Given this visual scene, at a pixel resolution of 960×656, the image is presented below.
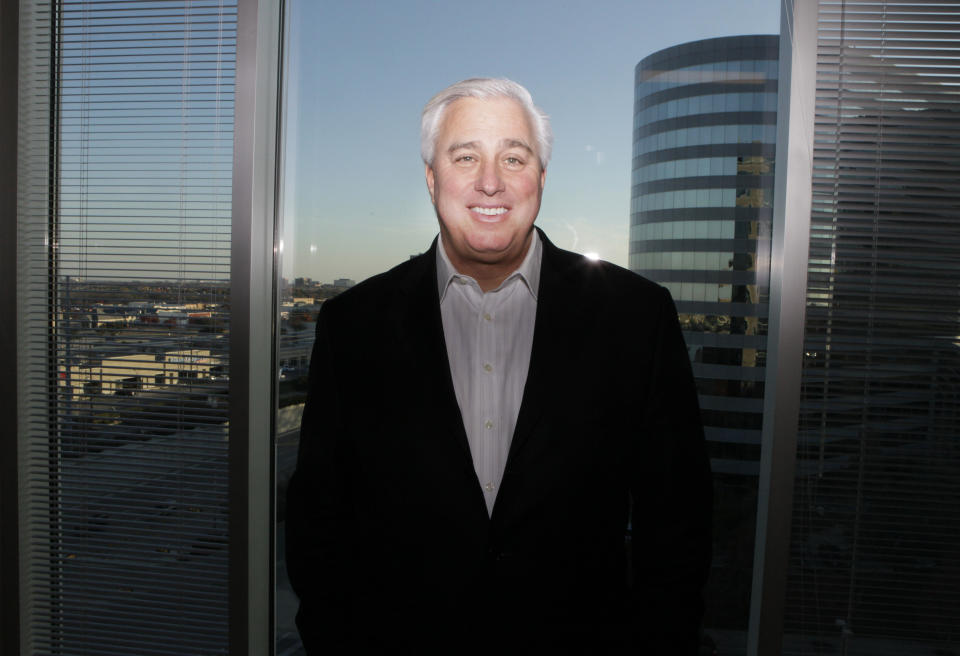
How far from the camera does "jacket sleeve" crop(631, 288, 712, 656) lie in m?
1.38

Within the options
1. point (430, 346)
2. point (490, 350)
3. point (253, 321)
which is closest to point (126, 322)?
point (253, 321)

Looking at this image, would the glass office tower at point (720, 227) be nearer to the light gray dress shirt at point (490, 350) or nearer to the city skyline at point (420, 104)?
the city skyline at point (420, 104)

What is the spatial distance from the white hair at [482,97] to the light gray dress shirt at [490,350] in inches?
9.2

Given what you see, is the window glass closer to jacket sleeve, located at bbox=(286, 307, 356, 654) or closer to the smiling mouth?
the smiling mouth

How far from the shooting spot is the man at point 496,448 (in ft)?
4.52

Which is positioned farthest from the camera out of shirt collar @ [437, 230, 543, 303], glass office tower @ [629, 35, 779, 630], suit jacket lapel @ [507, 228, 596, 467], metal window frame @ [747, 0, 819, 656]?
glass office tower @ [629, 35, 779, 630]

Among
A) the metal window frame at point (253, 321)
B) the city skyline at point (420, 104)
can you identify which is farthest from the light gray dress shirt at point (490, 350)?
the metal window frame at point (253, 321)

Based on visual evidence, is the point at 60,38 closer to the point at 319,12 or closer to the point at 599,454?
the point at 319,12

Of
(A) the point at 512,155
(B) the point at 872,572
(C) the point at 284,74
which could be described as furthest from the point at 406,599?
(C) the point at 284,74

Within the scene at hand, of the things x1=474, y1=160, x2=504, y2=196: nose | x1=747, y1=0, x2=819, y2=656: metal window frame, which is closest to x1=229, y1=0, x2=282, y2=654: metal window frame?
x1=474, y1=160, x2=504, y2=196: nose

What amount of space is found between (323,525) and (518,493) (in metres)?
0.47

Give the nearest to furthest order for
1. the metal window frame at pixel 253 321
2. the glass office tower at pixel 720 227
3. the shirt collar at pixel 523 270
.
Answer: the shirt collar at pixel 523 270
the glass office tower at pixel 720 227
the metal window frame at pixel 253 321

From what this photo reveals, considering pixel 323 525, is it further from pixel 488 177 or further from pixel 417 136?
pixel 417 136

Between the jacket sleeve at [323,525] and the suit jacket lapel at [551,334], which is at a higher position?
the suit jacket lapel at [551,334]
